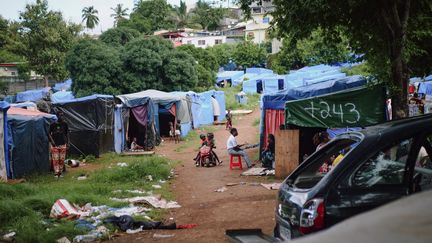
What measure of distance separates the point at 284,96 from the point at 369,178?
1003 cm

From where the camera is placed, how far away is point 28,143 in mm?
13516

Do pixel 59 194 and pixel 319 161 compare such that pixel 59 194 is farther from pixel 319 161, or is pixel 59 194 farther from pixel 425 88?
pixel 425 88

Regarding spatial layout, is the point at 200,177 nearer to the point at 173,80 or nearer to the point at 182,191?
the point at 182,191

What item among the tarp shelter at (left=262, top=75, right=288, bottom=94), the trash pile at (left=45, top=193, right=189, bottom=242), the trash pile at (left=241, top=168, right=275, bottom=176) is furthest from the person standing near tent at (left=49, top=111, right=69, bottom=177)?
the tarp shelter at (left=262, top=75, right=288, bottom=94)

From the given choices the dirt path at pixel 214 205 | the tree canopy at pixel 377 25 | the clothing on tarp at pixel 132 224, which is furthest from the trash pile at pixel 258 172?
the clothing on tarp at pixel 132 224

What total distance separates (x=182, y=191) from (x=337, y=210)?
25.8 feet

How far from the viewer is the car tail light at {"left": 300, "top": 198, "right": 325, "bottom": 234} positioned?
373 cm

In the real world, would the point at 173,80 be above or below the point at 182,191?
above

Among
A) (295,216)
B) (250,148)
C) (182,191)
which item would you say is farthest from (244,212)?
(250,148)

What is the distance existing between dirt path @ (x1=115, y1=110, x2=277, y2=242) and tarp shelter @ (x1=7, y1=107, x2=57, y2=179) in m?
4.10

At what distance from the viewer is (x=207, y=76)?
35688 millimetres

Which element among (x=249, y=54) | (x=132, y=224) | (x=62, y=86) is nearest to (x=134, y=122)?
(x=132, y=224)

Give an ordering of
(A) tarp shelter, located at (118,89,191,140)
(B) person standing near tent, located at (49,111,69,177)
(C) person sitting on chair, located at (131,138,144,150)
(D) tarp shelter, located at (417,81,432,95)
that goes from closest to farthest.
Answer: (B) person standing near tent, located at (49,111,69,177) → (C) person sitting on chair, located at (131,138,144,150) → (A) tarp shelter, located at (118,89,191,140) → (D) tarp shelter, located at (417,81,432,95)

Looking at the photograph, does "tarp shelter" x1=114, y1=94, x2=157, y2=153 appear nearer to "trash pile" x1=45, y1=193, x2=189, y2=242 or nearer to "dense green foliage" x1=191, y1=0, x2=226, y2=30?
"trash pile" x1=45, y1=193, x2=189, y2=242
